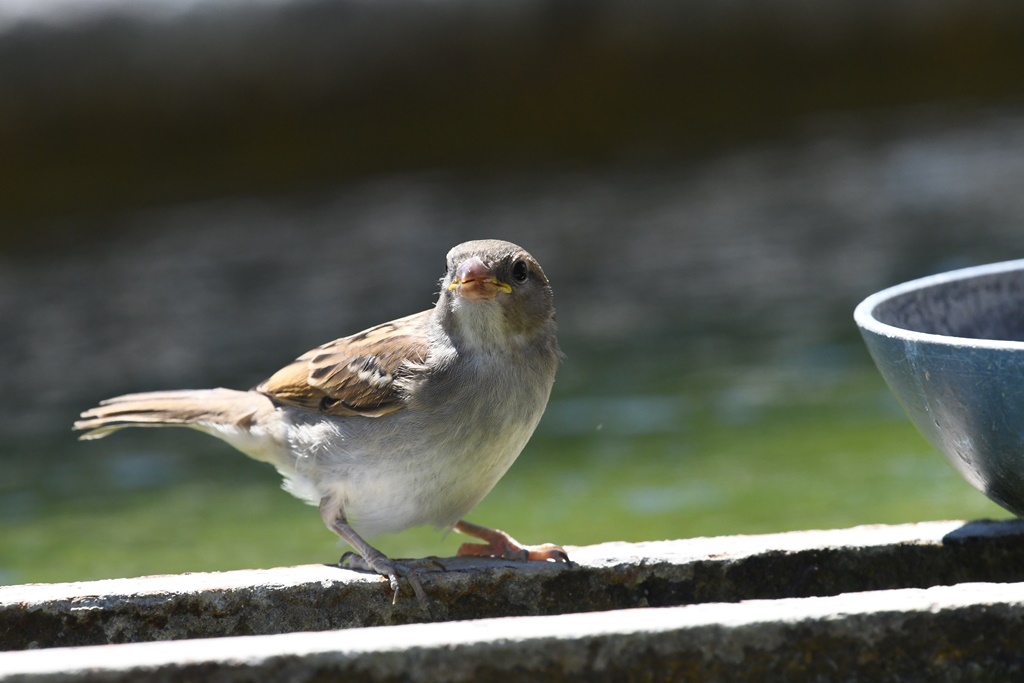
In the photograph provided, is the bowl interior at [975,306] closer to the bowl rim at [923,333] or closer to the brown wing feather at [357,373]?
the bowl rim at [923,333]

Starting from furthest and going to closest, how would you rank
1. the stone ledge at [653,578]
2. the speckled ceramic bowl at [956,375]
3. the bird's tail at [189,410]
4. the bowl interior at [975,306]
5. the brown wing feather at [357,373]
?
1. the bird's tail at [189,410]
2. the brown wing feather at [357,373]
3. the bowl interior at [975,306]
4. the stone ledge at [653,578]
5. the speckled ceramic bowl at [956,375]

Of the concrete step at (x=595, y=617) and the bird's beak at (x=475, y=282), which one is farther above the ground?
the bird's beak at (x=475, y=282)

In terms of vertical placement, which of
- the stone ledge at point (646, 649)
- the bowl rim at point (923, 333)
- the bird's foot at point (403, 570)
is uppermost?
the bowl rim at point (923, 333)

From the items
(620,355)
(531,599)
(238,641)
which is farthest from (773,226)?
(238,641)

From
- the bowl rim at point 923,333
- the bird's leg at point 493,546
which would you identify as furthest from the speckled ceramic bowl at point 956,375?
the bird's leg at point 493,546

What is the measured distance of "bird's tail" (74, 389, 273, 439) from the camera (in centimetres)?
441

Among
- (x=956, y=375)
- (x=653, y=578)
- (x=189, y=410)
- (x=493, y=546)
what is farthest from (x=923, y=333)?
(x=189, y=410)

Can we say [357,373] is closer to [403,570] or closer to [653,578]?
[403,570]

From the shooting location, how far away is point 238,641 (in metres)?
2.67

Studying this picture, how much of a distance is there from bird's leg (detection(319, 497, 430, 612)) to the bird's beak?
0.68 metres

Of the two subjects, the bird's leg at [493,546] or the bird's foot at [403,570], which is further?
the bird's leg at [493,546]

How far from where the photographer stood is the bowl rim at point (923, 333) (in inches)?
122

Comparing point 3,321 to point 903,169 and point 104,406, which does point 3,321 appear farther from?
point 903,169

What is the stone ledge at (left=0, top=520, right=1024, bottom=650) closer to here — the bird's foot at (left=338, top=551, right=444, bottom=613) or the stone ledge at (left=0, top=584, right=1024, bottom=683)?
the bird's foot at (left=338, top=551, right=444, bottom=613)
